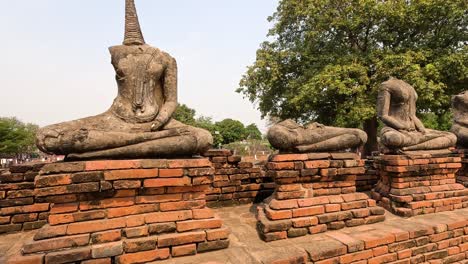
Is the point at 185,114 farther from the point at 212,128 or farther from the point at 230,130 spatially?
the point at 230,130

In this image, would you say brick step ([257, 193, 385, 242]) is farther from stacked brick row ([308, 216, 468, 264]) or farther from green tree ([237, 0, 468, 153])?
green tree ([237, 0, 468, 153])

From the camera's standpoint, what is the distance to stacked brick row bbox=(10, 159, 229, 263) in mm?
2223

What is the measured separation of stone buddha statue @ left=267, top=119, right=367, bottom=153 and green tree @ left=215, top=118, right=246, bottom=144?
1804 inches

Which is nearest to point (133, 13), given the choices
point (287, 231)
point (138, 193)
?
point (138, 193)

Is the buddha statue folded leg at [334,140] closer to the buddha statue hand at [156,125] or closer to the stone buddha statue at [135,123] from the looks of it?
the stone buddha statue at [135,123]

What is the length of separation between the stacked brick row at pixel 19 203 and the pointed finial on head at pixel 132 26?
1.80 metres

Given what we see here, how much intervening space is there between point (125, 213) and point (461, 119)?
517 cm

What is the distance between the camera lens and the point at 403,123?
3934mm

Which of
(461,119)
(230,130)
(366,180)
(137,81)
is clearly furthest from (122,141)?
(230,130)

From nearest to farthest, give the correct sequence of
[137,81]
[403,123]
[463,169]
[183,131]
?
[183,131]
[137,81]
[403,123]
[463,169]

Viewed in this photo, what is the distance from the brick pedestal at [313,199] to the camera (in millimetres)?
2855

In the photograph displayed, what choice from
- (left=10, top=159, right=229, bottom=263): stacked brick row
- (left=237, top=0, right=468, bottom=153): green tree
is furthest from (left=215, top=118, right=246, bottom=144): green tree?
(left=10, top=159, right=229, bottom=263): stacked brick row

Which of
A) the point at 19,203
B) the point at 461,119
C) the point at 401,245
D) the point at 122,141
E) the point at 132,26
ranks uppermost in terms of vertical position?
the point at 132,26

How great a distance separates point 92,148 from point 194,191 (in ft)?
3.09
